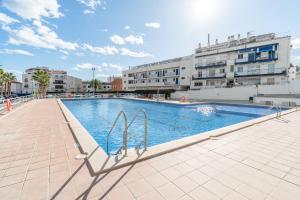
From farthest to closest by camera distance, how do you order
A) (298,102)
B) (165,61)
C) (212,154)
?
(165,61) < (298,102) < (212,154)

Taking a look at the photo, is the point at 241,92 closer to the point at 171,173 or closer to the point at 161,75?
the point at 161,75

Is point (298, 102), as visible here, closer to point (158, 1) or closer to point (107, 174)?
point (158, 1)

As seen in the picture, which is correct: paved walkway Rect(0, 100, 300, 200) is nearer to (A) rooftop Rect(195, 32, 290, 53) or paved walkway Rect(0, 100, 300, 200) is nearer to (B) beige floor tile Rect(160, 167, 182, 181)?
(B) beige floor tile Rect(160, 167, 182, 181)

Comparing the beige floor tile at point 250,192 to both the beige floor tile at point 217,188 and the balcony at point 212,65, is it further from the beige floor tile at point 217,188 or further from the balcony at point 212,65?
the balcony at point 212,65

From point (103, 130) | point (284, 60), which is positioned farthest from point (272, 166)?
point (284, 60)

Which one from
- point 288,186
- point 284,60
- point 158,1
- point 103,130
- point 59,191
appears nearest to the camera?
point 59,191

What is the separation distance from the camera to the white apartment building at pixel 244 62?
24641 mm

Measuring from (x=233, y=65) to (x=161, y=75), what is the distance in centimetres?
1912

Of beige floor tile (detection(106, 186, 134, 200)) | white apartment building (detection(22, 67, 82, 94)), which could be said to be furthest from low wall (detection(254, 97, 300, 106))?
white apartment building (detection(22, 67, 82, 94))

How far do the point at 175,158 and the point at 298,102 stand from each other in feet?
66.7

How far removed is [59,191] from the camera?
2482 millimetres

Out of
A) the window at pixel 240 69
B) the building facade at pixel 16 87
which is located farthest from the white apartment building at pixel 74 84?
the window at pixel 240 69

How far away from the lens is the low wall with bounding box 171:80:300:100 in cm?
2069

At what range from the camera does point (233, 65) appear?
2984 cm
